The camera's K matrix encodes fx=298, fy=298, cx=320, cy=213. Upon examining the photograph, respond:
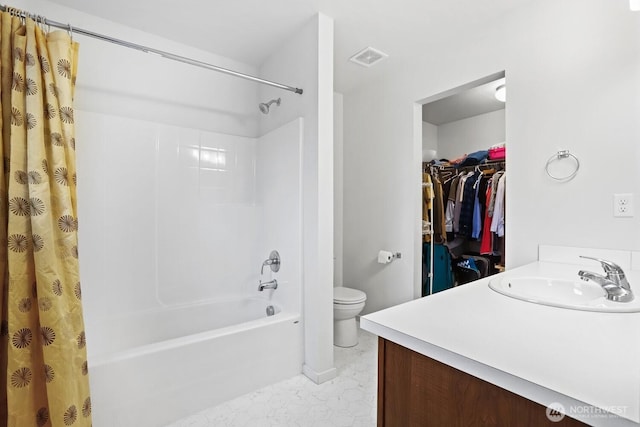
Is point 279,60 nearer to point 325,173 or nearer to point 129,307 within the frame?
point 325,173

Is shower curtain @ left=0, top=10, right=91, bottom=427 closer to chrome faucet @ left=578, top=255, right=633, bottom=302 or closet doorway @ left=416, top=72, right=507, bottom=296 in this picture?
chrome faucet @ left=578, top=255, right=633, bottom=302

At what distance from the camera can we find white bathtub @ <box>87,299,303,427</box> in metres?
1.44

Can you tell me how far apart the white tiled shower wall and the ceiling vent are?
93 cm

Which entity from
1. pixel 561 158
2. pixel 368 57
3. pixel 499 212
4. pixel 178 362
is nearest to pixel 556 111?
pixel 561 158

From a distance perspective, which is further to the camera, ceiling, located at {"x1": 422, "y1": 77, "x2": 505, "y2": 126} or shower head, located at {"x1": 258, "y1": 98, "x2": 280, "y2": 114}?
ceiling, located at {"x1": 422, "y1": 77, "x2": 505, "y2": 126}

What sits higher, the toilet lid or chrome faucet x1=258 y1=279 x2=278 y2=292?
chrome faucet x1=258 y1=279 x2=278 y2=292

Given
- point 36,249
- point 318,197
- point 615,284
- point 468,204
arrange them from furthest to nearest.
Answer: point 468,204 → point 318,197 → point 36,249 → point 615,284

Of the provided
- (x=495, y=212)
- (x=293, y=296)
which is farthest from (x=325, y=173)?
(x=495, y=212)

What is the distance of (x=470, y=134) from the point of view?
3.98m

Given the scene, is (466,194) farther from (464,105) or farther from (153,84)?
(153,84)

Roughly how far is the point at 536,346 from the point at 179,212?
91.4 inches

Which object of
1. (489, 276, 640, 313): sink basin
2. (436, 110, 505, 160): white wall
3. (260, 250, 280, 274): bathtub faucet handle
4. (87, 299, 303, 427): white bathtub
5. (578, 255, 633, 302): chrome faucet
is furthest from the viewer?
(436, 110, 505, 160): white wall

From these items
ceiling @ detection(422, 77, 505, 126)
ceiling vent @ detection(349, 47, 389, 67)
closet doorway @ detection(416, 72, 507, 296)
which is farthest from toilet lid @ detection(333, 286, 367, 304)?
ceiling @ detection(422, 77, 505, 126)

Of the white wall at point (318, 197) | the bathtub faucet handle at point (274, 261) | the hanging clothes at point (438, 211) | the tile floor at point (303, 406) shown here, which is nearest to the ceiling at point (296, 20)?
the white wall at point (318, 197)
